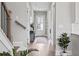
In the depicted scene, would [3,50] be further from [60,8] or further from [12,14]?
[60,8]

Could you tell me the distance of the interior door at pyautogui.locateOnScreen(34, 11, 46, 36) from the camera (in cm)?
259

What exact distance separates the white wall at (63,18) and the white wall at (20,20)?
564mm

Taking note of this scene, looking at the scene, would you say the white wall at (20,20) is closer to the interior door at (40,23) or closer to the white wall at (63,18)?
the interior door at (40,23)

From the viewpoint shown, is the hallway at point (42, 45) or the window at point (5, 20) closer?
the window at point (5, 20)

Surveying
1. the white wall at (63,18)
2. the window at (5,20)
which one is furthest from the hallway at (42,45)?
the window at (5,20)

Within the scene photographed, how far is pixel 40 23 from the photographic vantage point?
2613 mm

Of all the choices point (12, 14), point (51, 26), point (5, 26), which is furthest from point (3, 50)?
point (51, 26)

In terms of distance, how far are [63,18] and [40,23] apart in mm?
407

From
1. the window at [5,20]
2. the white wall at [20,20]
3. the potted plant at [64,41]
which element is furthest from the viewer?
the potted plant at [64,41]

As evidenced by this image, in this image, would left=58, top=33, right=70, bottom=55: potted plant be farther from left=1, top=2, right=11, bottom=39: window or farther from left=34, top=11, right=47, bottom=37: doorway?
left=1, top=2, right=11, bottom=39: window

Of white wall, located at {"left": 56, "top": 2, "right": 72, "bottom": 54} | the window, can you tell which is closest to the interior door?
white wall, located at {"left": 56, "top": 2, "right": 72, "bottom": 54}

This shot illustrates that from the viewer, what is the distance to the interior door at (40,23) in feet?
8.49

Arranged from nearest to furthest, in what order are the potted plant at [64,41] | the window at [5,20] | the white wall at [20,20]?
the window at [5,20]
the white wall at [20,20]
the potted plant at [64,41]

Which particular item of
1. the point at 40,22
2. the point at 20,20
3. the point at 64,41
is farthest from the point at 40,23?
the point at 64,41
